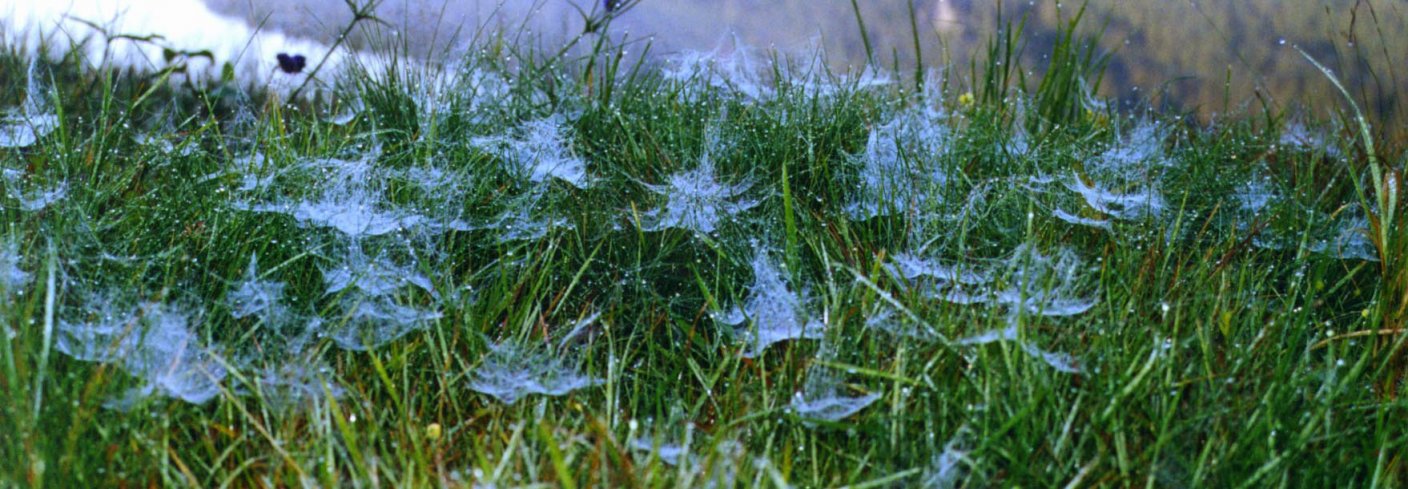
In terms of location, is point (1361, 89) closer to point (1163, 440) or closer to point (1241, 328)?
point (1241, 328)

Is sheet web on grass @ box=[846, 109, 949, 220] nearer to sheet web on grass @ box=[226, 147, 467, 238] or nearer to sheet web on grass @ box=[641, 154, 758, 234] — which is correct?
sheet web on grass @ box=[641, 154, 758, 234]

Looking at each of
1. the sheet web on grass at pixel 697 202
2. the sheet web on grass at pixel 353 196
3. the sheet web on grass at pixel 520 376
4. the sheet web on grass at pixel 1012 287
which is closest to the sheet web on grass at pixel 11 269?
the sheet web on grass at pixel 353 196

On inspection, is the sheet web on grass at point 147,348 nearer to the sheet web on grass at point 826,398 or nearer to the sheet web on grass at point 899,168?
the sheet web on grass at point 826,398

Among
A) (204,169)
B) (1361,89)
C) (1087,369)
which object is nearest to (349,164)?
(204,169)

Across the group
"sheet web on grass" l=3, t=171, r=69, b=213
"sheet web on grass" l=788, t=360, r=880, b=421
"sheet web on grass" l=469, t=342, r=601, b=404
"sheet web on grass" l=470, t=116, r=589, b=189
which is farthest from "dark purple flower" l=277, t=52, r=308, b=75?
"sheet web on grass" l=788, t=360, r=880, b=421

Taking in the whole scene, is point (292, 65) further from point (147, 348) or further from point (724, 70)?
point (147, 348)

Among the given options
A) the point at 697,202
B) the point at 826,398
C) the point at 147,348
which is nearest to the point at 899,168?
the point at 697,202
